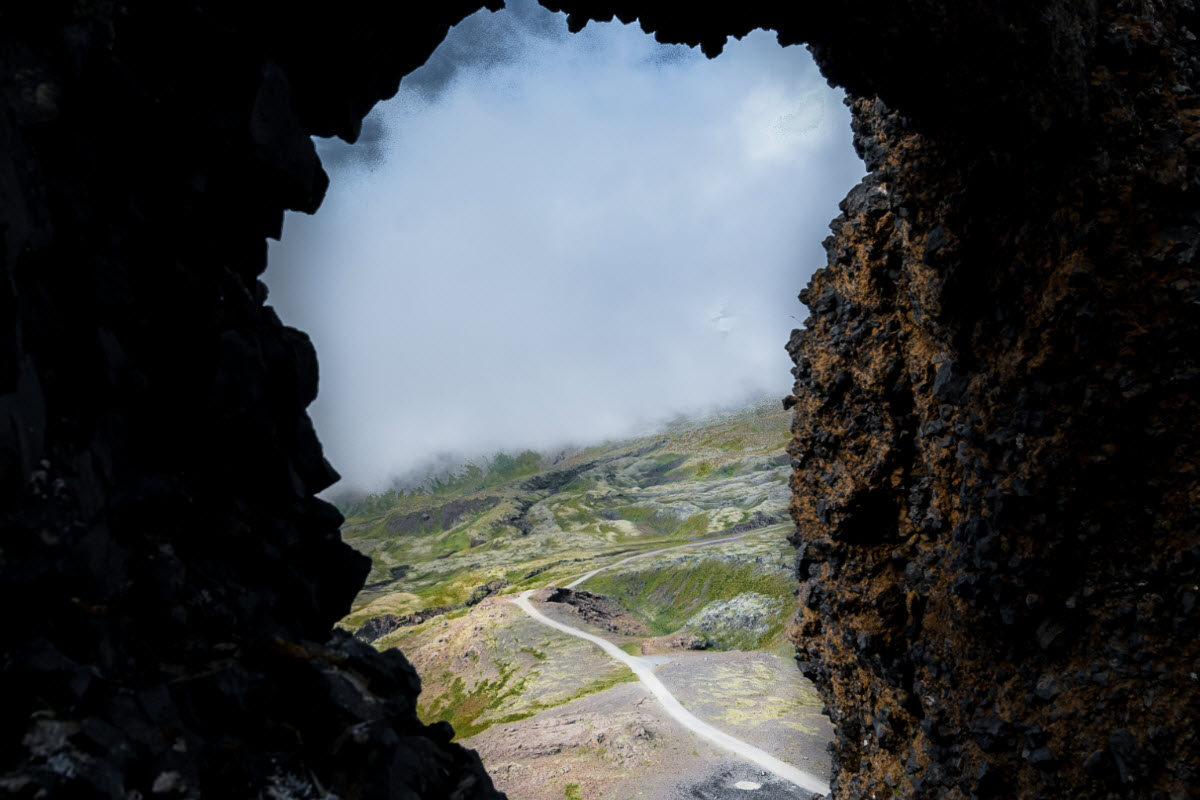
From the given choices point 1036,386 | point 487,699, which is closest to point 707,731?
point 487,699

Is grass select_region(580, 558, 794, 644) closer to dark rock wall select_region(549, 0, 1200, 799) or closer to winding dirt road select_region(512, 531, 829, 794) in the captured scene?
winding dirt road select_region(512, 531, 829, 794)

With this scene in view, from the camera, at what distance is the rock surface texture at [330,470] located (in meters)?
9.42

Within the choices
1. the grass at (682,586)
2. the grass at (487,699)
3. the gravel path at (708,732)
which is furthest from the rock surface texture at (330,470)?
the grass at (682,586)

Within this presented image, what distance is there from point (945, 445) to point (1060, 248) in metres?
7.60

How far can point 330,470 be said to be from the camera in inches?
598

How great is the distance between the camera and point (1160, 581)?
48.5 feet

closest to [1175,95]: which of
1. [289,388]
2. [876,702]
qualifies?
[876,702]

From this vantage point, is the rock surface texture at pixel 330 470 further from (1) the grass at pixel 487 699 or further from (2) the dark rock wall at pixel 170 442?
(1) the grass at pixel 487 699

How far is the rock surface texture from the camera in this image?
9.42 metres

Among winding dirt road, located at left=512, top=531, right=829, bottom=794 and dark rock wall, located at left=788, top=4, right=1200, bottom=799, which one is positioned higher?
dark rock wall, located at left=788, top=4, right=1200, bottom=799

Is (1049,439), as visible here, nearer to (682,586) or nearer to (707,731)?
(707,731)

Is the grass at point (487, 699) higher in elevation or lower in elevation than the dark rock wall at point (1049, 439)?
lower

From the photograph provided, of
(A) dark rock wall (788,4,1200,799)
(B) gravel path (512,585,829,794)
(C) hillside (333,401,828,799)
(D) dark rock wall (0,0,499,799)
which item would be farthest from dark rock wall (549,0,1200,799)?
(C) hillside (333,401,828,799)

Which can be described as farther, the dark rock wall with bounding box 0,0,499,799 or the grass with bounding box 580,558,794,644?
the grass with bounding box 580,558,794,644
